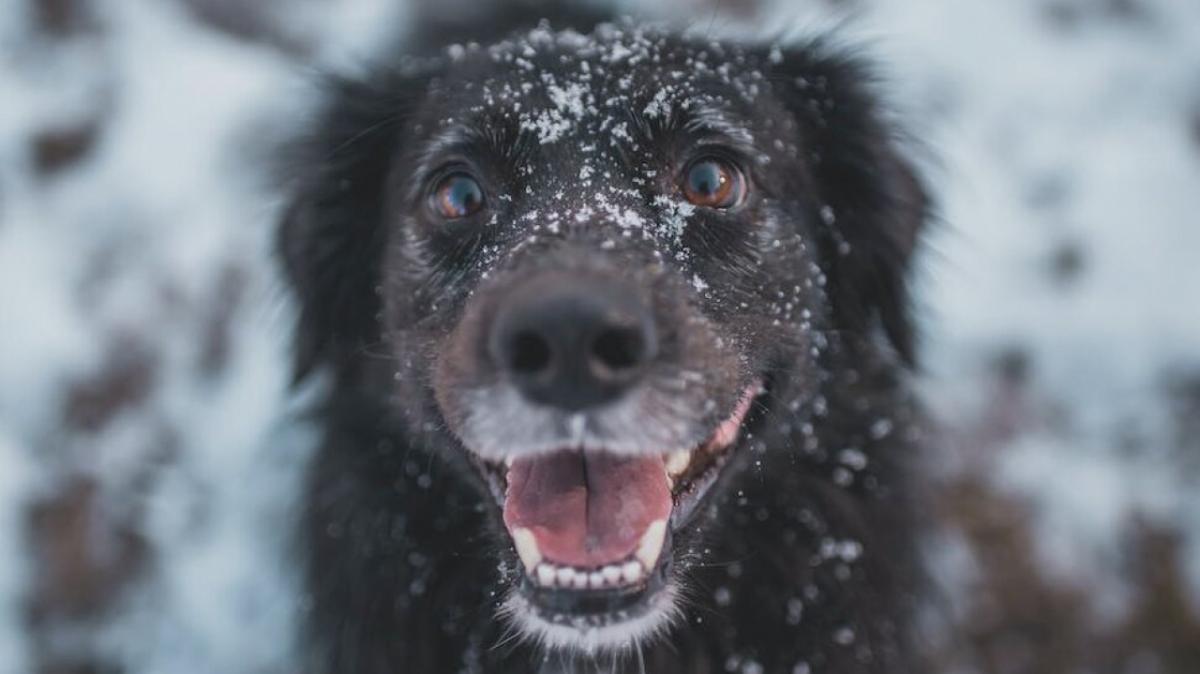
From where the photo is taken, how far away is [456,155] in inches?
91.5

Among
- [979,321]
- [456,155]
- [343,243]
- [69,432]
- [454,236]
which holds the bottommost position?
[69,432]

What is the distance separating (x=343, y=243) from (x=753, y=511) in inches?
49.2

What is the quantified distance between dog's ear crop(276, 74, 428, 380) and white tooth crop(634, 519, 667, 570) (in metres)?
1.03

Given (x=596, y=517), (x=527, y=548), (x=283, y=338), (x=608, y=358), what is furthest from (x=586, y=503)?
(x=283, y=338)

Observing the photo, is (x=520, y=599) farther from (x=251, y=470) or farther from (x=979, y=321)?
(x=979, y=321)

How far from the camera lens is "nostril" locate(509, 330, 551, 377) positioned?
5.59 feet

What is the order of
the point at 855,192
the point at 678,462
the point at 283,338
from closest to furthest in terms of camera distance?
the point at 678,462, the point at 855,192, the point at 283,338

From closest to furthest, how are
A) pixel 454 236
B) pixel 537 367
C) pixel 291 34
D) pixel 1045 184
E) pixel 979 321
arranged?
pixel 537 367
pixel 454 236
pixel 979 321
pixel 1045 184
pixel 291 34

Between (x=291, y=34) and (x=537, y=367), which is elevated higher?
(x=537, y=367)

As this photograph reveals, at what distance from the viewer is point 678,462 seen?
208 centimetres

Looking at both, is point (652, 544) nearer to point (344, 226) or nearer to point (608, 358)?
point (608, 358)

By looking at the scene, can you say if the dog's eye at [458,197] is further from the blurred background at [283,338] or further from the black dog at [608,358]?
the blurred background at [283,338]

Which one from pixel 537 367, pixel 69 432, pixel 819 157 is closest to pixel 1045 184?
pixel 819 157

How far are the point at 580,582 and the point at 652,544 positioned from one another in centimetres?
16
